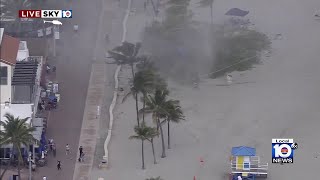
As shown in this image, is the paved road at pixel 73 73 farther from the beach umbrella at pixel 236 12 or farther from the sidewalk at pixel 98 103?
the beach umbrella at pixel 236 12

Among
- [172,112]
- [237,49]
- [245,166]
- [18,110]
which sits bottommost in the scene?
[245,166]

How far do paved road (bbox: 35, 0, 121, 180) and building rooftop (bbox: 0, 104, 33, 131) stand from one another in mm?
3158

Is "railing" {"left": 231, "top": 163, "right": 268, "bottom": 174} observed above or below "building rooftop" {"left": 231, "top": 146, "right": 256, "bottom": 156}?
below

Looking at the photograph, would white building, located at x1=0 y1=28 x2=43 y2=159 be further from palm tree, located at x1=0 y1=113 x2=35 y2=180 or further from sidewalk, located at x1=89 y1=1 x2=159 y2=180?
sidewalk, located at x1=89 y1=1 x2=159 y2=180

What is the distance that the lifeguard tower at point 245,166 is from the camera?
265 feet

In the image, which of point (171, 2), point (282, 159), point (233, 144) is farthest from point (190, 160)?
point (171, 2)

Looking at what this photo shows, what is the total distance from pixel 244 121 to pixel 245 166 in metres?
10.3

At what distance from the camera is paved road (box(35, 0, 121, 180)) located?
85.7 meters

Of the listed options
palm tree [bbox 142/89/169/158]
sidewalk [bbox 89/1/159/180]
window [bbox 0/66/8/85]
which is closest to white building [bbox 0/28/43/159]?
window [bbox 0/66/8/85]

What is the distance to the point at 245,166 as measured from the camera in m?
80.9

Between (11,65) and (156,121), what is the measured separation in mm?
14241

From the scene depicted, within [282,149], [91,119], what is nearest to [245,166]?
[282,149]

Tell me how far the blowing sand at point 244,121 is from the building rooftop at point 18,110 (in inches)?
294

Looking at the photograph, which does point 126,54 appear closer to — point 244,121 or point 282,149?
point 244,121
